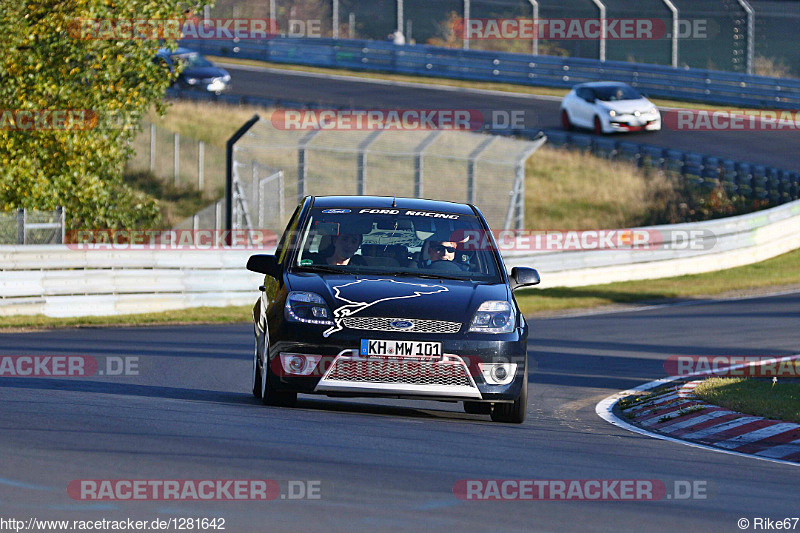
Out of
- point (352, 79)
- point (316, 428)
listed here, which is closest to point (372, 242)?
point (316, 428)

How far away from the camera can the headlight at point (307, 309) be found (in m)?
8.83

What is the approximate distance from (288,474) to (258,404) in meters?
3.02

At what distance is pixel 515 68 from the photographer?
151 feet

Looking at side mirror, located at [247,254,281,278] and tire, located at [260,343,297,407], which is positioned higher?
side mirror, located at [247,254,281,278]

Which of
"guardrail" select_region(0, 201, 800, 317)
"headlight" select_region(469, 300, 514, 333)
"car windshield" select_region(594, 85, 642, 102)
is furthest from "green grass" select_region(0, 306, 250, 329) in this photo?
"car windshield" select_region(594, 85, 642, 102)

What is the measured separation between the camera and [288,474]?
6.68m

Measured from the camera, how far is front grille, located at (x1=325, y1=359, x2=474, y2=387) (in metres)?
8.68

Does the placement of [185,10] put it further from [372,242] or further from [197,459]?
[197,459]

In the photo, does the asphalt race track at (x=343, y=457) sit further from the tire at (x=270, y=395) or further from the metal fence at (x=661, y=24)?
the metal fence at (x=661, y=24)
